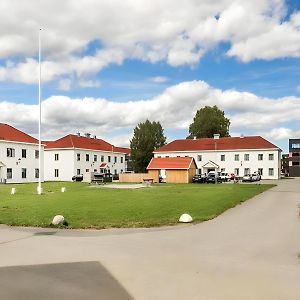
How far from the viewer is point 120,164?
309 feet

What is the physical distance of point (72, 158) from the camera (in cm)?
7619

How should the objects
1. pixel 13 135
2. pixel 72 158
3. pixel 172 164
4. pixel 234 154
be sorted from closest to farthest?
1. pixel 172 164
2. pixel 13 135
3. pixel 72 158
4. pixel 234 154

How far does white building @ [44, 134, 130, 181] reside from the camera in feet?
251

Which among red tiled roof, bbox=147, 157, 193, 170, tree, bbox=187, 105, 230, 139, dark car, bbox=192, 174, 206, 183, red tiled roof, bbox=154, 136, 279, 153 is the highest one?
tree, bbox=187, 105, 230, 139

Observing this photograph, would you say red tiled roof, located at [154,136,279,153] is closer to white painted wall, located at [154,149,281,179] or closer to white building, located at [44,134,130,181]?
white painted wall, located at [154,149,281,179]

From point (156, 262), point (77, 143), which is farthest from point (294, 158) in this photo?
point (156, 262)

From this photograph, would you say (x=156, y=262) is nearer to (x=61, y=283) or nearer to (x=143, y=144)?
(x=61, y=283)

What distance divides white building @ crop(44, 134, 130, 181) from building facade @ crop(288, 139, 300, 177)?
59648mm

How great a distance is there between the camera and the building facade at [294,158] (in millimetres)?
115150

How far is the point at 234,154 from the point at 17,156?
43.3 meters

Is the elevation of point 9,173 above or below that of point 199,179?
above

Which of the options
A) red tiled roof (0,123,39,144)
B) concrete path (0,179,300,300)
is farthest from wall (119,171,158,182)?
concrete path (0,179,300,300)

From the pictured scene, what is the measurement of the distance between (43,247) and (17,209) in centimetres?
938

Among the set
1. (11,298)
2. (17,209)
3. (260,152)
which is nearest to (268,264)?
(11,298)
